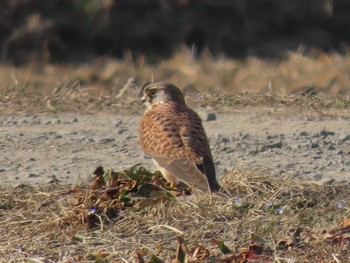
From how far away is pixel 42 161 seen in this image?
313 inches

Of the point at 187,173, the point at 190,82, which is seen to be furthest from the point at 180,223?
the point at 190,82

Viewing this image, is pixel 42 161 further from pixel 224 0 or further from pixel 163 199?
pixel 224 0

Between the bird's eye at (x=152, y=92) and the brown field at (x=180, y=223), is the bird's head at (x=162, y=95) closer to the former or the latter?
the bird's eye at (x=152, y=92)

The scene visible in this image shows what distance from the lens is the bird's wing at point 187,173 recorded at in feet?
21.2

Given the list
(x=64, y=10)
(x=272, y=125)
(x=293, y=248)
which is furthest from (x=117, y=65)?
(x=293, y=248)

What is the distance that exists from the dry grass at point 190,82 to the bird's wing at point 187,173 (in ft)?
10.7

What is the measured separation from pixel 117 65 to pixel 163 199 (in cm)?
607

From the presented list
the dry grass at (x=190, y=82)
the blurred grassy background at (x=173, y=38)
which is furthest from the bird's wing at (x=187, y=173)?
the blurred grassy background at (x=173, y=38)

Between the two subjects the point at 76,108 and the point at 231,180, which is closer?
the point at 231,180

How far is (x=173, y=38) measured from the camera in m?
13.9

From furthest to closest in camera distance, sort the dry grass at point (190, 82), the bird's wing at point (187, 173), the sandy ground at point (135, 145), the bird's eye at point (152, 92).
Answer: the dry grass at point (190, 82) < the bird's eye at point (152, 92) < the sandy ground at point (135, 145) < the bird's wing at point (187, 173)

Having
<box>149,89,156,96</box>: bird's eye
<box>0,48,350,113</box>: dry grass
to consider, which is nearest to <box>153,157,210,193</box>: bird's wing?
<box>149,89,156,96</box>: bird's eye

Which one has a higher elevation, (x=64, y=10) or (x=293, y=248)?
(x=293, y=248)

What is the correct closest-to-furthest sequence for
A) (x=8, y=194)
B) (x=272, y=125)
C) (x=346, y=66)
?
(x=8, y=194), (x=272, y=125), (x=346, y=66)
